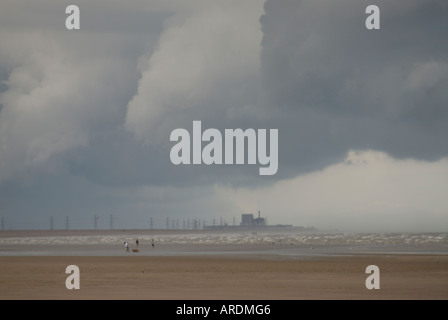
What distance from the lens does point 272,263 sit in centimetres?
6091

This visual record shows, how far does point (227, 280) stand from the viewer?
46062 mm

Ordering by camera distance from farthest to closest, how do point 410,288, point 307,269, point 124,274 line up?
point 307,269 < point 124,274 < point 410,288

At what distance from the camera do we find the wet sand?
3847cm

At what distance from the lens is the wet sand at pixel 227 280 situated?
38469 mm
